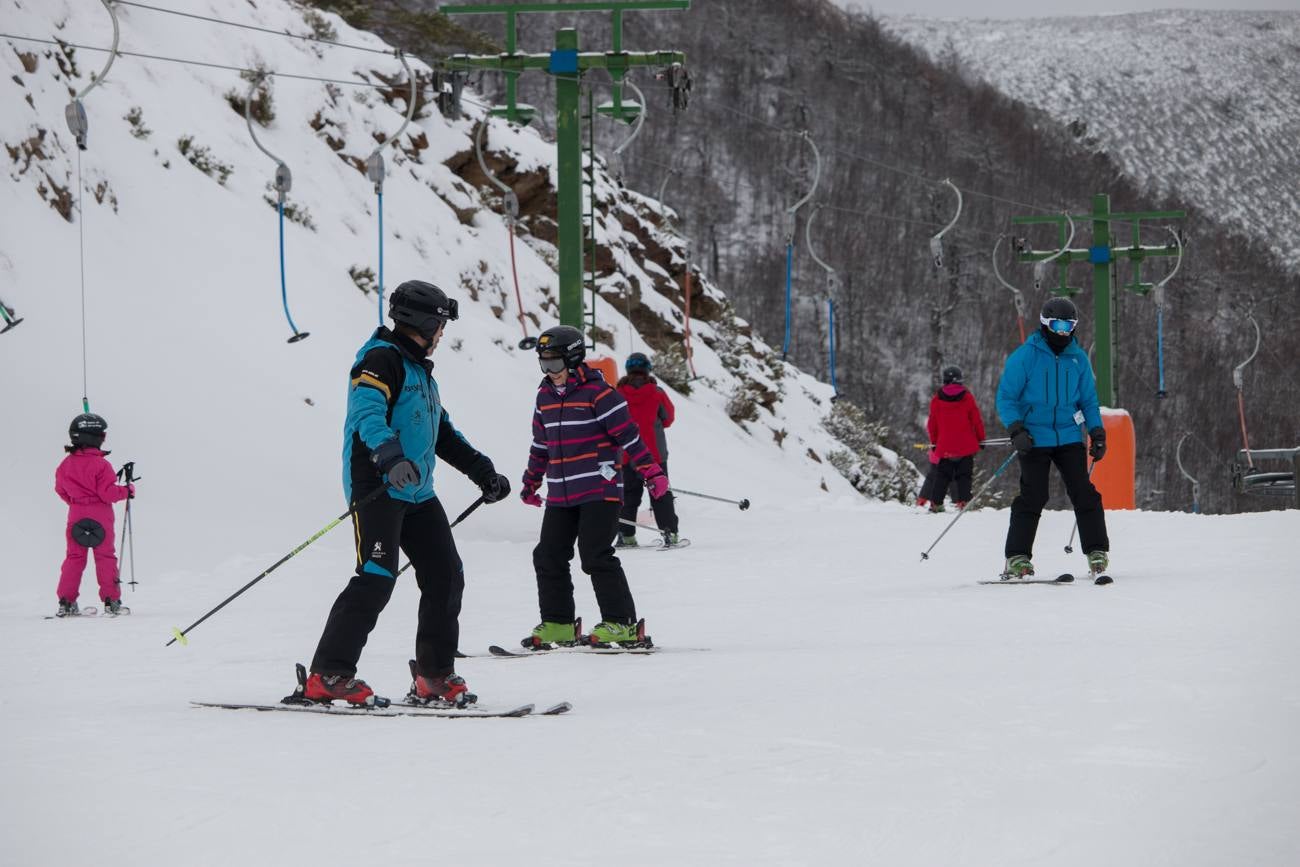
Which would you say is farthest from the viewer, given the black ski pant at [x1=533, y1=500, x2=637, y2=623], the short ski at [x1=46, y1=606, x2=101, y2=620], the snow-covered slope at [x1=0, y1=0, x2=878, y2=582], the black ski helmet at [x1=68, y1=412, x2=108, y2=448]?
the snow-covered slope at [x1=0, y1=0, x2=878, y2=582]

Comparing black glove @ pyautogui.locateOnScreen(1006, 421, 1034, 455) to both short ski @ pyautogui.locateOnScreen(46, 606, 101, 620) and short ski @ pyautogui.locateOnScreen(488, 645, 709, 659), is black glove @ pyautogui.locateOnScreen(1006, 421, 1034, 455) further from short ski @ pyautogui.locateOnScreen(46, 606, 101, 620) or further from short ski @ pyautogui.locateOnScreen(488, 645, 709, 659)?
short ski @ pyautogui.locateOnScreen(46, 606, 101, 620)

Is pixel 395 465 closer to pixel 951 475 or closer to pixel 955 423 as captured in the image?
pixel 955 423

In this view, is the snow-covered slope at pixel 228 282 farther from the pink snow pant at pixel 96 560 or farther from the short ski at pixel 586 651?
the short ski at pixel 586 651

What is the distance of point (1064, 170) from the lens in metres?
98.8

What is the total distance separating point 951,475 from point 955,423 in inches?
27.9

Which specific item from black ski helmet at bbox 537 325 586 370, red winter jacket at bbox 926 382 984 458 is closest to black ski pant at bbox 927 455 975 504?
red winter jacket at bbox 926 382 984 458

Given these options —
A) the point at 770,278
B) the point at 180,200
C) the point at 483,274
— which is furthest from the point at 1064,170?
the point at 180,200

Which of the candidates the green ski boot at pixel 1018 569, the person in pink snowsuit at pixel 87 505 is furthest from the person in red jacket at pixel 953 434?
the person in pink snowsuit at pixel 87 505

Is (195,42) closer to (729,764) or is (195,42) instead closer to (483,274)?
(483,274)

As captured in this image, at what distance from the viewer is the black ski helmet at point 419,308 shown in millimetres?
5715

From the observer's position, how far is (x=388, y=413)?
567cm

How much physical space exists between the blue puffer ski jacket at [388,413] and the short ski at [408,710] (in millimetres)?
784

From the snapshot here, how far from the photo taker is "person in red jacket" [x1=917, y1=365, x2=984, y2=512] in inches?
678

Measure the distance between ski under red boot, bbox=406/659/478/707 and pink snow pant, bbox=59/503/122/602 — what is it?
16.4 feet
